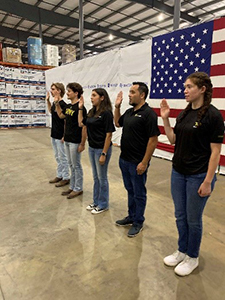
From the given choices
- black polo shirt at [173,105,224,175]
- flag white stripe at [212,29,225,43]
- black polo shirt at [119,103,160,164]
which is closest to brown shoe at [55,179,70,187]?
black polo shirt at [119,103,160,164]

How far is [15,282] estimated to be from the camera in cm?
182

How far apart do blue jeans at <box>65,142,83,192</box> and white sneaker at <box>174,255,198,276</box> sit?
1949 millimetres

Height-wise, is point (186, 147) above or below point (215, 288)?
above

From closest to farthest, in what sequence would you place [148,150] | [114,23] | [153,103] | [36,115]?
[148,150]
[153,103]
[36,115]
[114,23]

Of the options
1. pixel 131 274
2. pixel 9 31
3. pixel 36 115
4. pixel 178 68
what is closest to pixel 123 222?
pixel 131 274

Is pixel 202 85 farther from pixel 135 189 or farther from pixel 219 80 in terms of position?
pixel 219 80

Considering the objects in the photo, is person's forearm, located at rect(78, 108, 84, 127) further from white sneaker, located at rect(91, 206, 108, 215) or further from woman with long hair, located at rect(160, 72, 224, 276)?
woman with long hair, located at rect(160, 72, 224, 276)

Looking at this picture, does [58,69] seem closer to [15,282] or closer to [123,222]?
[123,222]

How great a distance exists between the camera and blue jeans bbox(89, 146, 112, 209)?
9.19ft

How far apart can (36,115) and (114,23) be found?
659 cm

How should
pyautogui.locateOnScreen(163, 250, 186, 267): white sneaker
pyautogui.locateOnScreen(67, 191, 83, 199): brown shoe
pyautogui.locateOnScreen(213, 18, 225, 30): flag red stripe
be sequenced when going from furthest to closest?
1. pyautogui.locateOnScreen(213, 18, 225, 30): flag red stripe
2. pyautogui.locateOnScreen(67, 191, 83, 199): brown shoe
3. pyautogui.locateOnScreen(163, 250, 186, 267): white sneaker

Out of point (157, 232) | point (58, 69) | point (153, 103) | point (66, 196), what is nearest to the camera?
point (157, 232)

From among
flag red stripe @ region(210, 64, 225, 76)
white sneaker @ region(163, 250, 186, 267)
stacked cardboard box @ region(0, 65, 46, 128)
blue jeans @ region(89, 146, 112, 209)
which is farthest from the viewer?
stacked cardboard box @ region(0, 65, 46, 128)

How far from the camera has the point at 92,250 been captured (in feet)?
7.32
